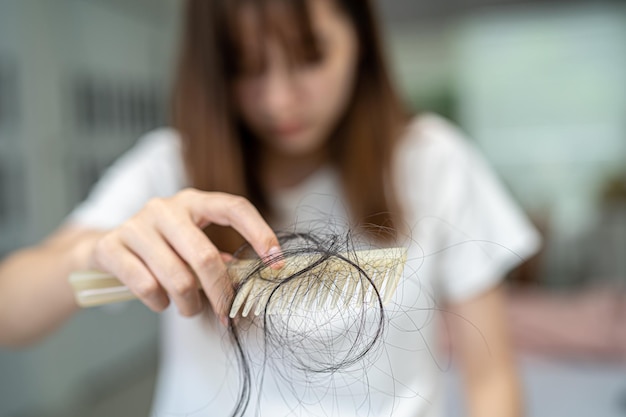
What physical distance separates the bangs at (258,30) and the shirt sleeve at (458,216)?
17 cm

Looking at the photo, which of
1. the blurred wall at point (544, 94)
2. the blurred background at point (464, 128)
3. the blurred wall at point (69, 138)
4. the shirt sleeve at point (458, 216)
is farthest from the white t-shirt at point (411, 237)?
the blurred wall at point (544, 94)

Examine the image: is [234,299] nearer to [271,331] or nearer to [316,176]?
[271,331]

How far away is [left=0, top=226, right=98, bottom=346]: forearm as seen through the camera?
16.8 inches

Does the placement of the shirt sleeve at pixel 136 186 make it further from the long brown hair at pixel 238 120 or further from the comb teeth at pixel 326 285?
the comb teeth at pixel 326 285

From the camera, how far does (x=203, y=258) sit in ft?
0.87

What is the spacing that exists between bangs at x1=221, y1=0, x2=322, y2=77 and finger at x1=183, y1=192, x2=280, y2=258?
191 mm

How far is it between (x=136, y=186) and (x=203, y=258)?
30 cm

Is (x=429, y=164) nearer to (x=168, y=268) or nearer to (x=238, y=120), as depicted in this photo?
(x=238, y=120)

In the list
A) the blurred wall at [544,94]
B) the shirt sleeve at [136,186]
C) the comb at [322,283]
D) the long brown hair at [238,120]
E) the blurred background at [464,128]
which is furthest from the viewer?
the blurred wall at [544,94]

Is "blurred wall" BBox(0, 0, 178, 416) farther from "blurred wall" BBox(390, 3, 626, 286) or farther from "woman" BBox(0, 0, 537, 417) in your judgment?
"woman" BBox(0, 0, 537, 417)

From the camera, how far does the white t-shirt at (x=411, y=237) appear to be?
327 millimetres

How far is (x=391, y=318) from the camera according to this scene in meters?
0.27

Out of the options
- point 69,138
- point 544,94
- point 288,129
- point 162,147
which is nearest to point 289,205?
point 288,129

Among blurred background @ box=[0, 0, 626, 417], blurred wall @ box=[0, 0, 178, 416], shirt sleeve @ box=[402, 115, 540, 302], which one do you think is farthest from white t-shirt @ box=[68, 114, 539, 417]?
blurred wall @ box=[0, 0, 178, 416]
